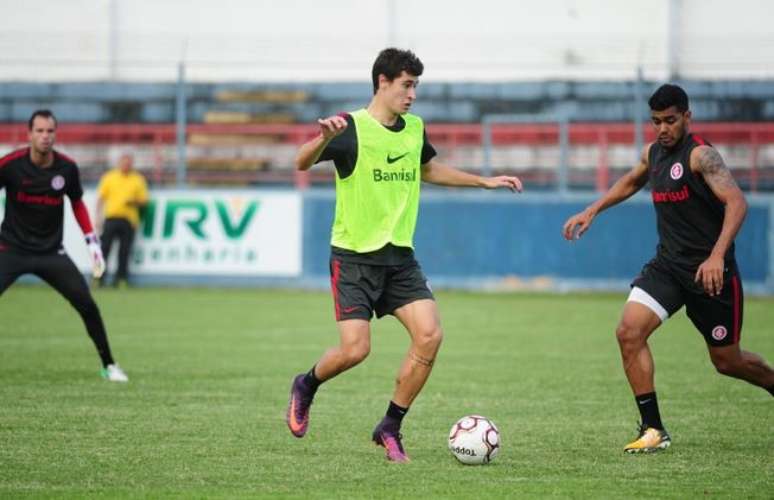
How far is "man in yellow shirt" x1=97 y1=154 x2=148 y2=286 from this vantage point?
23.8 meters

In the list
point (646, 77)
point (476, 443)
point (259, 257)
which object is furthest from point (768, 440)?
point (646, 77)

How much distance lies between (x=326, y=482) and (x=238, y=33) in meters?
23.4

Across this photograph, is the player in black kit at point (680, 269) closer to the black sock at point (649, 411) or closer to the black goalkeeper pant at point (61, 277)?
the black sock at point (649, 411)

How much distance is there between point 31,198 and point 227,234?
11362 mm

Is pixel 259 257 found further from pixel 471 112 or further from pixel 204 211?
pixel 471 112

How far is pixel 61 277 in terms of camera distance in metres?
12.6

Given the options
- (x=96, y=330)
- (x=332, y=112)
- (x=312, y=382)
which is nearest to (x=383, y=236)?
(x=312, y=382)

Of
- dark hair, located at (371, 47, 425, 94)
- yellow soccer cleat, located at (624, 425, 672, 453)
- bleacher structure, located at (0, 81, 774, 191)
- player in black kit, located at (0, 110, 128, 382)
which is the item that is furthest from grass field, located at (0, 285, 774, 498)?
bleacher structure, located at (0, 81, 774, 191)

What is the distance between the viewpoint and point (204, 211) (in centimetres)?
2403

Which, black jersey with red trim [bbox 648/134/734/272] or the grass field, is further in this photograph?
black jersey with red trim [bbox 648/134/734/272]

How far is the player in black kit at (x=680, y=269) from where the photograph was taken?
347 inches

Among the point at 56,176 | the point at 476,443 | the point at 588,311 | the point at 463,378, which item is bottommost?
the point at 588,311

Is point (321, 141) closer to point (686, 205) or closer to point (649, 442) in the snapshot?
point (686, 205)

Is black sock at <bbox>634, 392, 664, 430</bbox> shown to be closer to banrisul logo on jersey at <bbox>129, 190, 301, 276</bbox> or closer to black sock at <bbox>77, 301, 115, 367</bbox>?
black sock at <bbox>77, 301, 115, 367</bbox>
